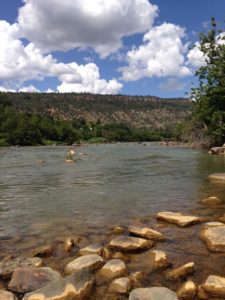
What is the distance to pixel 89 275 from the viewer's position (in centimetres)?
579

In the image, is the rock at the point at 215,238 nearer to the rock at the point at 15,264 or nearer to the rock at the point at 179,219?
the rock at the point at 179,219

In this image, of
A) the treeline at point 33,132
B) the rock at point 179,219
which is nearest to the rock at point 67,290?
the rock at point 179,219

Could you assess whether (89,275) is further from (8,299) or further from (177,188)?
(177,188)

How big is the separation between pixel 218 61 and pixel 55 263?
107ft

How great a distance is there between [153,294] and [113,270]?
3.77 feet

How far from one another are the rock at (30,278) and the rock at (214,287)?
2472mm

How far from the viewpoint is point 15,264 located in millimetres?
6621

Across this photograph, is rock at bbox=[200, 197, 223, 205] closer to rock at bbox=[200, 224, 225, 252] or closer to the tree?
rock at bbox=[200, 224, 225, 252]

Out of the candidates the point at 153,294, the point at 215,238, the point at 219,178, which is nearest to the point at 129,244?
the point at 215,238

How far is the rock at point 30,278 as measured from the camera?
18.7 ft

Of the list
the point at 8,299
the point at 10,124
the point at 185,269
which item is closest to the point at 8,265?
the point at 8,299

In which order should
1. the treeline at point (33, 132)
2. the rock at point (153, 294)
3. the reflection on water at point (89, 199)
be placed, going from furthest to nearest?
the treeline at point (33, 132) → the reflection on water at point (89, 199) → the rock at point (153, 294)

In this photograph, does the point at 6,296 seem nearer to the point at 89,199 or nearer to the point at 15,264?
the point at 15,264

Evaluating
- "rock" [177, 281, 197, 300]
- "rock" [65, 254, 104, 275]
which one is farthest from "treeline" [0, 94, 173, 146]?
"rock" [177, 281, 197, 300]
